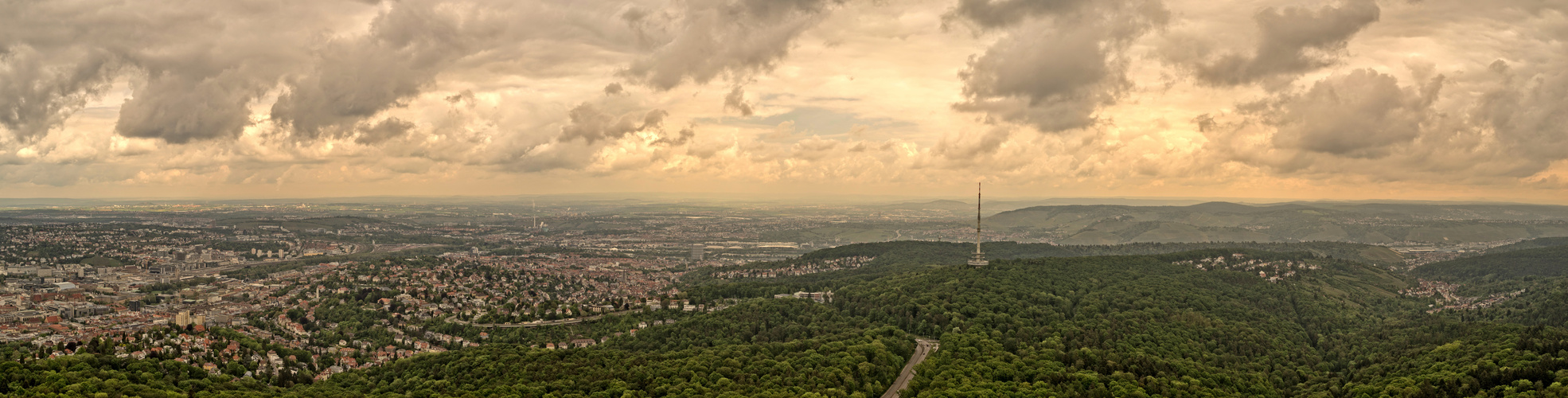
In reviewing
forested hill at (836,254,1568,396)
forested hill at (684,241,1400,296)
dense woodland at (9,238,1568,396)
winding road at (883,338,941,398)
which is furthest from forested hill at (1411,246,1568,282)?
winding road at (883,338,941,398)

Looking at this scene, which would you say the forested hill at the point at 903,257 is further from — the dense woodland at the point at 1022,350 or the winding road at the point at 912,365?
the winding road at the point at 912,365

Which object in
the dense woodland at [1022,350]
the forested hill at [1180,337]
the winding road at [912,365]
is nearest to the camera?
the dense woodland at [1022,350]

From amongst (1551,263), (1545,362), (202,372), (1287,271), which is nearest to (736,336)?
(202,372)

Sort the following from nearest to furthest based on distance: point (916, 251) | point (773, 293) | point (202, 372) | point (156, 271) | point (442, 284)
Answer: point (202, 372)
point (773, 293)
point (442, 284)
point (156, 271)
point (916, 251)

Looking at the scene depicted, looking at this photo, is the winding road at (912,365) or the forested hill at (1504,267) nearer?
the winding road at (912,365)

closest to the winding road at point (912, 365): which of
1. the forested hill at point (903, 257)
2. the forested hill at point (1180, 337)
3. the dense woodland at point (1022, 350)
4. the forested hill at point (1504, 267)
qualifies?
the dense woodland at point (1022, 350)

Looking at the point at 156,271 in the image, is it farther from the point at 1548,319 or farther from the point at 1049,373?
the point at 1548,319

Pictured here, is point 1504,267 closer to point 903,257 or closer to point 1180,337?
point 903,257
